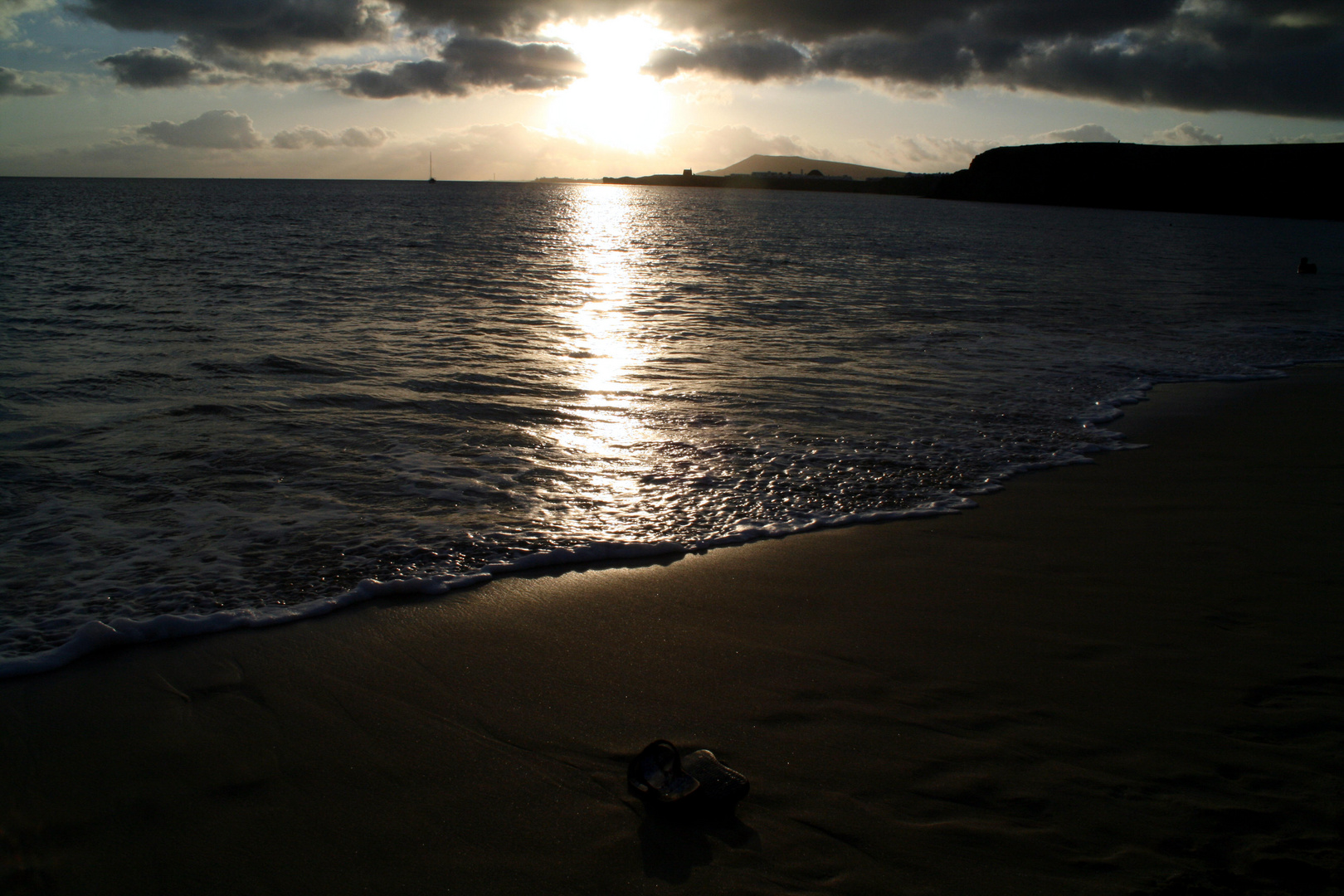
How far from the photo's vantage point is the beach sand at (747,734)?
2.47m

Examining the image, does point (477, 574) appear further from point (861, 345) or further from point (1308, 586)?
point (861, 345)

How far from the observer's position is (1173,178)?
106 meters

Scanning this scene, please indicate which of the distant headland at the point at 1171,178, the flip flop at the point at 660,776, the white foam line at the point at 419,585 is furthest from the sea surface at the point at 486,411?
the distant headland at the point at 1171,178

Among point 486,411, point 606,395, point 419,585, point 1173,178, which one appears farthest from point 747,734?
point 1173,178

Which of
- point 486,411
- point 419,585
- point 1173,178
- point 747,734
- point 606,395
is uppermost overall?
point 1173,178

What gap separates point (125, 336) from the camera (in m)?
11.6

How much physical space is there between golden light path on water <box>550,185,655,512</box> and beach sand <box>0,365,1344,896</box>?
152 centimetres

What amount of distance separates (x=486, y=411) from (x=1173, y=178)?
13006cm

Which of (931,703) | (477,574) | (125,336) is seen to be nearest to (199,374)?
(125,336)

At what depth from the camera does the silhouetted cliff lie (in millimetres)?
95250

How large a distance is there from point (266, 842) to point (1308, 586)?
5.58 metres

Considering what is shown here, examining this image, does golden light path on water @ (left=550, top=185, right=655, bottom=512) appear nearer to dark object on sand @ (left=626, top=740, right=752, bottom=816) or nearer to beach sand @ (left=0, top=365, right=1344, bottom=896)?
beach sand @ (left=0, top=365, right=1344, bottom=896)

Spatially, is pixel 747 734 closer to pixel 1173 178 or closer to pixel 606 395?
pixel 606 395

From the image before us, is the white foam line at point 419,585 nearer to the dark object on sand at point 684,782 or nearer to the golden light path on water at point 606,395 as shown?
the golden light path on water at point 606,395
